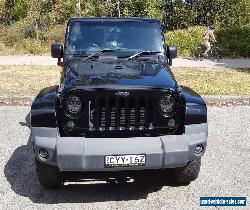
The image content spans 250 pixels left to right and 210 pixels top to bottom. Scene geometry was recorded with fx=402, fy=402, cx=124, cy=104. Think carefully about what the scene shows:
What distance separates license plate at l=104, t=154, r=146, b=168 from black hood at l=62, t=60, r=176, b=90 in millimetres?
752

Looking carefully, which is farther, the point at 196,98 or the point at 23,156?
the point at 23,156

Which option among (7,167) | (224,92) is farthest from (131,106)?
(224,92)

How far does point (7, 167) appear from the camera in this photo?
223 inches

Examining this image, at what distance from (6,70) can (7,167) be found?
9724 millimetres

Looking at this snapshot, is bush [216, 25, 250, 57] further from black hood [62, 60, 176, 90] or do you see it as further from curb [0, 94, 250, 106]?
black hood [62, 60, 176, 90]

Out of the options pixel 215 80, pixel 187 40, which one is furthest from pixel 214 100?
pixel 187 40

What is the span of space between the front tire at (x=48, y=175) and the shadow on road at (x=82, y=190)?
0.13m

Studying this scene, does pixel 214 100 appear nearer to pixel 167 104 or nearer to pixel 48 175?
pixel 167 104

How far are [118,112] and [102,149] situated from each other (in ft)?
1.58

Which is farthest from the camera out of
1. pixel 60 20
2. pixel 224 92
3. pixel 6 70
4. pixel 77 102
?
pixel 60 20

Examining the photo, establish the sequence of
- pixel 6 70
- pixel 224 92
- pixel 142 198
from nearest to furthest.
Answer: pixel 142 198 → pixel 224 92 → pixel 6 70

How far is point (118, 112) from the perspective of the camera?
434cm

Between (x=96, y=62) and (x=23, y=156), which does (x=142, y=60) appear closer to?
(x=96, y=62)

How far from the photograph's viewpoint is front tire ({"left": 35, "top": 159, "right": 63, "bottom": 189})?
15.0 feet
